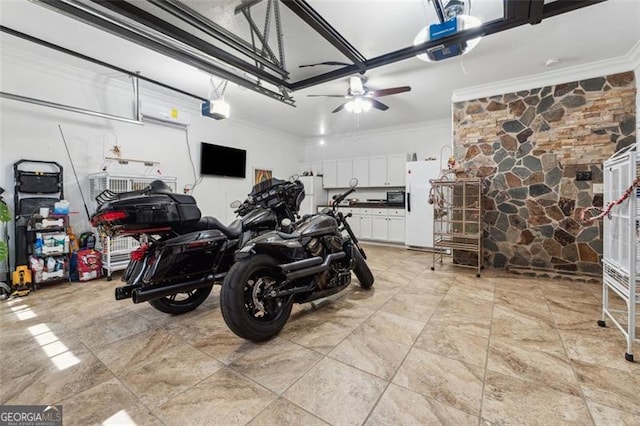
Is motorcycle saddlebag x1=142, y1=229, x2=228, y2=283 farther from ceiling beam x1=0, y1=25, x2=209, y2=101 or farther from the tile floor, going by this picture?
ceiling beam x1=0, y1=25, x2=209, y2=101

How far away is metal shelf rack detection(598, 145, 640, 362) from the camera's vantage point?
160 centimetres

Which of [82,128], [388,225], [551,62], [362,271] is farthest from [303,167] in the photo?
[551,62]

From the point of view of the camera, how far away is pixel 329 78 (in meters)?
2.76

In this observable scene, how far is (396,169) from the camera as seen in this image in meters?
6.12

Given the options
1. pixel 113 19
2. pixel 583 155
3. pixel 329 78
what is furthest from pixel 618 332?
pixel 113 19

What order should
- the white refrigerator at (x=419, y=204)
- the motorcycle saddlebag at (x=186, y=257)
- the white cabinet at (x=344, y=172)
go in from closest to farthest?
the motorcycle saddlebag at (x=186, y=257)
the white refrigerator at (x=419, y=204)
the white cabinet at (x=344, y=172)

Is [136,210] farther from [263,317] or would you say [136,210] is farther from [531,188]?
[531,188]

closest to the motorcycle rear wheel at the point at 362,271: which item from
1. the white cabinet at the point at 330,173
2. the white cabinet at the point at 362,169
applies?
the white cabinet at the point at 362,169

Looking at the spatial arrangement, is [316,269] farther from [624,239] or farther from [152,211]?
[624,239]

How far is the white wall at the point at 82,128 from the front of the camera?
3070mm

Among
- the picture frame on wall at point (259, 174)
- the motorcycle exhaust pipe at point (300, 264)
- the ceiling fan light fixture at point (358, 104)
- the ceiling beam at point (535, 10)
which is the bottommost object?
the motorcycle exhaust pipe at point (300, 264)

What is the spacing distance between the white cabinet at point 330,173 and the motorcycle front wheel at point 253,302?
5306 millimetres

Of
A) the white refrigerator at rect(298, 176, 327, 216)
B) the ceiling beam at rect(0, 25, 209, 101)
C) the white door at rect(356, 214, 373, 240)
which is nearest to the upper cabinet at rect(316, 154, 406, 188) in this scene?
the white refrigerator at rect(298, 176, 327, 216)

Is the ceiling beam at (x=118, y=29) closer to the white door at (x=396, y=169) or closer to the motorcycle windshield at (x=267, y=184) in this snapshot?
the motorcycle windshield at (x=267, y=184)
